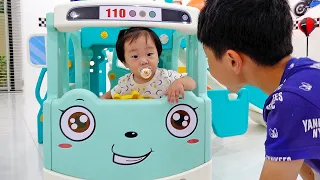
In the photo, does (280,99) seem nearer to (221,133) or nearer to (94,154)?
(94,154)

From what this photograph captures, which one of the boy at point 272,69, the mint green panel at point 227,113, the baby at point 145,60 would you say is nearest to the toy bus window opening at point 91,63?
the baby at point 145,60

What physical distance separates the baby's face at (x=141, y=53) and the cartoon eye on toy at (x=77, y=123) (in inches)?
9.1

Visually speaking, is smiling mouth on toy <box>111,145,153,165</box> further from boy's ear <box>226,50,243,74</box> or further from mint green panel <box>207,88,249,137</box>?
mint green panel <box>207,88,249,137</box>

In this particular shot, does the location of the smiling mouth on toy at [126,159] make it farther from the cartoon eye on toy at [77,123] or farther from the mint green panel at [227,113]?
the mint green panel at [227,113]

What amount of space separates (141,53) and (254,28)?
1.85 ft

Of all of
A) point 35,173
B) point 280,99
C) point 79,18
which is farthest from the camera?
point 35,173

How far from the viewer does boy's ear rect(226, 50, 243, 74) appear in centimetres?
56

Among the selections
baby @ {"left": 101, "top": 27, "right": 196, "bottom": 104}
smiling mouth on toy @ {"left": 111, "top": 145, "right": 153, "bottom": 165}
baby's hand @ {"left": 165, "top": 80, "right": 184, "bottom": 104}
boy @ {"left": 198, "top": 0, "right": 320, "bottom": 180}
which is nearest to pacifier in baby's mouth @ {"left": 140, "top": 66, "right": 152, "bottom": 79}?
baby @ {"left": 101, "top": 27, "right": 196, "bottom": 104}

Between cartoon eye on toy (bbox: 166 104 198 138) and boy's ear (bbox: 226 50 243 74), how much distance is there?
0.40 meters

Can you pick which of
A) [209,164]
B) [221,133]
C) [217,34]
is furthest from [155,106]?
[221,133]

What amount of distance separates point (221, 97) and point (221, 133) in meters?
0.15

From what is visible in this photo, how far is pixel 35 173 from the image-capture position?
124 cm

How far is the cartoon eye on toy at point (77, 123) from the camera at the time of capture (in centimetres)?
92

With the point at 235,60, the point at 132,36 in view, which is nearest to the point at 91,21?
the point at 132,36
